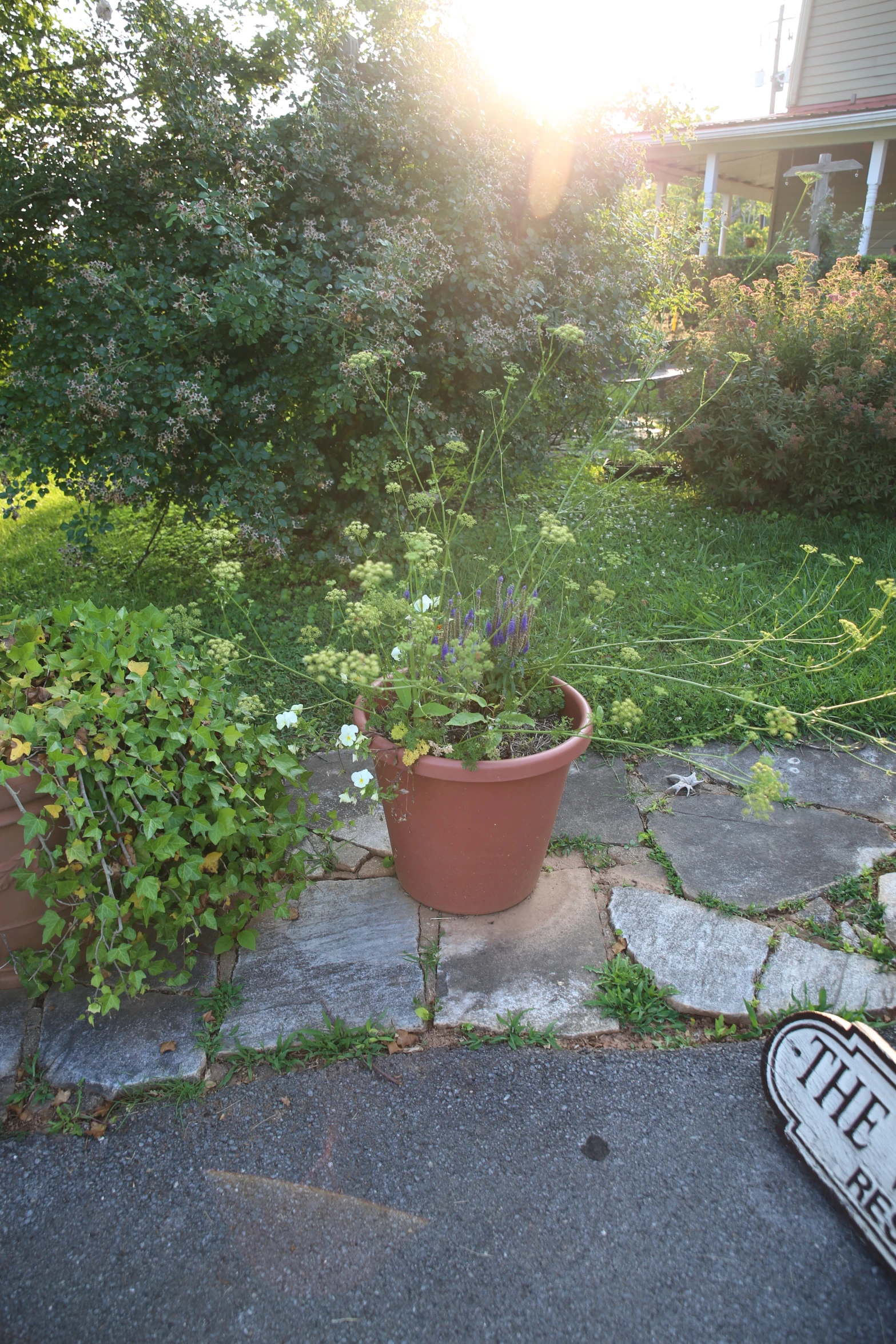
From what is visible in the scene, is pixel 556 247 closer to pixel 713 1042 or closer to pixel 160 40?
pixel 160 40

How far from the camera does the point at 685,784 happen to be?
2.68 m

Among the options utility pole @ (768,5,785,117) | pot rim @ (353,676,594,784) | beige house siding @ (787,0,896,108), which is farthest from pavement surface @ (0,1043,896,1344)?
utility pole @ (768,5,785,117)

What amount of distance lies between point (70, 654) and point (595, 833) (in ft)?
5.23

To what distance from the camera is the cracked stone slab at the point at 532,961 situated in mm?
1856

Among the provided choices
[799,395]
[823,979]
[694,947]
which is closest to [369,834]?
[694,947]

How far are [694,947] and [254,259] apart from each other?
115 inches

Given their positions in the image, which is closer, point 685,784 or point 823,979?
point 823,979

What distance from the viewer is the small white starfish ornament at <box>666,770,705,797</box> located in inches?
105

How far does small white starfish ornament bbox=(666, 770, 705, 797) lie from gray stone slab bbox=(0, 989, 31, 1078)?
6.54ft

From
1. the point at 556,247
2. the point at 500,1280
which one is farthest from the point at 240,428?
the point at 500,1280

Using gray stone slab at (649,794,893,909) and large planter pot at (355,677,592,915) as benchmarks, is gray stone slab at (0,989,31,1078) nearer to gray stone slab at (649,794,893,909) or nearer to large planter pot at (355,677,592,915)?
large planter pot at (355,677,592,915)

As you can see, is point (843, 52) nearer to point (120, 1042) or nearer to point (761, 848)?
point (761, 848)

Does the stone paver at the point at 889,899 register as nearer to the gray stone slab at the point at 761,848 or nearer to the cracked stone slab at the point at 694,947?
the gray stone slab at the point at 761,848

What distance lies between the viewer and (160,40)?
315 centimetres
